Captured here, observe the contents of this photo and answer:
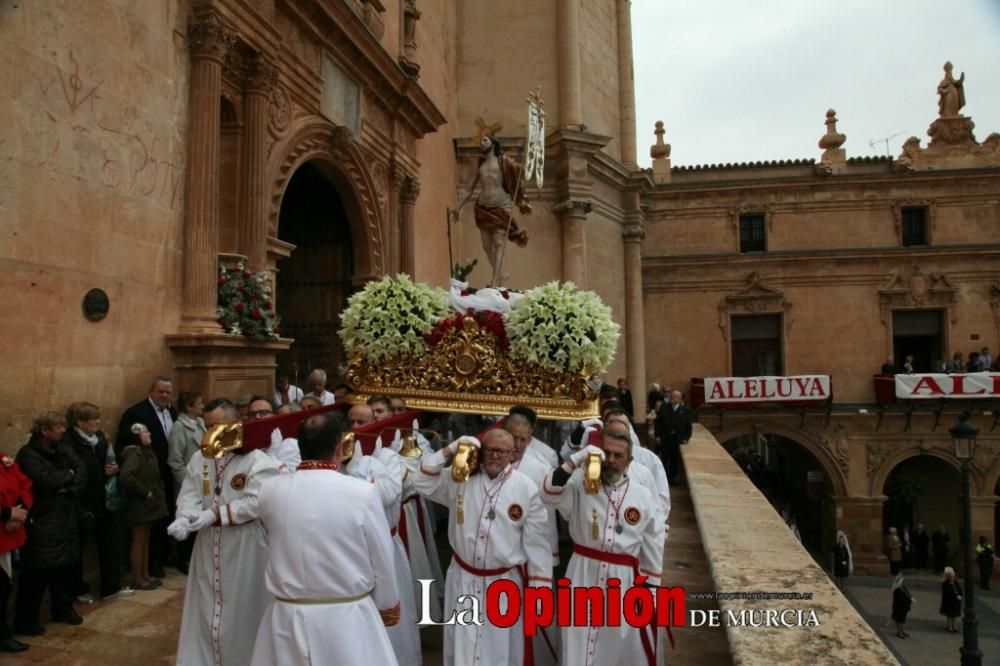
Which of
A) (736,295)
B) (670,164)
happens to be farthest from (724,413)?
(670,164)

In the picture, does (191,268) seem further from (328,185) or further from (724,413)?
(724,413)

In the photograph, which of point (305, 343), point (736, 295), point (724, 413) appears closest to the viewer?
point (305, 343)

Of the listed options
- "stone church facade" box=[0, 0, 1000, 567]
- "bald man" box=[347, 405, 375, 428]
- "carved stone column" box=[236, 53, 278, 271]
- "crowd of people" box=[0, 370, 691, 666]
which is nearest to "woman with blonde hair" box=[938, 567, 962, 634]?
"stone church facade" box=[0, 0, 1000, 567]

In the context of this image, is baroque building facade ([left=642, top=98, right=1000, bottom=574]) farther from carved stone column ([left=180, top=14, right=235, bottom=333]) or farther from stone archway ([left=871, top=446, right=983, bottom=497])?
carved stone column ([left=180, top=14, right=235, bottom=333])

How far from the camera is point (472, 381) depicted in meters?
5.92

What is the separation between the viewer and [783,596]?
3992mm

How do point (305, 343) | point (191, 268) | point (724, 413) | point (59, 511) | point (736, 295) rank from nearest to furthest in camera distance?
point (59, 511), point (191, 268), point (305, 343), point (724, 413), point (736, 295)

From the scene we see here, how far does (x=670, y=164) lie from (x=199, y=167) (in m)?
23.3

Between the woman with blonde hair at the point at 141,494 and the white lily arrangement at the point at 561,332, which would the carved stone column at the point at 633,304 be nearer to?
the white lily arrangement at the point at 561,332

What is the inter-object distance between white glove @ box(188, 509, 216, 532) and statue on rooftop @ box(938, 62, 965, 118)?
31.0m

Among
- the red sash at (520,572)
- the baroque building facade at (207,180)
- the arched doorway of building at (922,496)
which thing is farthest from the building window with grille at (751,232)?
the red sash at (520,572)

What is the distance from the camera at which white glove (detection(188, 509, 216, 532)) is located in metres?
3.96

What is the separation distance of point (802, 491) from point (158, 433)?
1016 inches

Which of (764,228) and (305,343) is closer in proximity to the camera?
(305,343)
